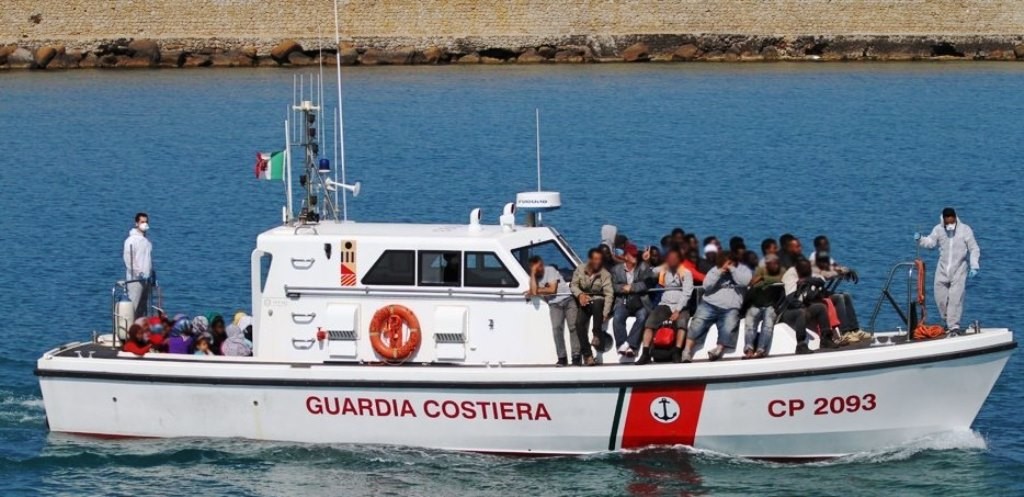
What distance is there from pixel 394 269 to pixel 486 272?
0.85 m

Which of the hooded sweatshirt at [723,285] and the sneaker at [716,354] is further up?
the hooded sweatshirt at [723,285]

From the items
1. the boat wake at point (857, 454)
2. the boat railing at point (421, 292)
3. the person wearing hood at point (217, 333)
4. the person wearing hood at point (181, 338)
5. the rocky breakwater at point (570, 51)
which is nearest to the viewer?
the boat wake at point (857, 454)

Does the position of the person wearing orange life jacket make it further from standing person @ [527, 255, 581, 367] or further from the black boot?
standing person @ [527, 255, 581, 367]

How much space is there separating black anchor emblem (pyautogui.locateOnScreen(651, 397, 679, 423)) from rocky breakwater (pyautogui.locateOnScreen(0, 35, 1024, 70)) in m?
51.0

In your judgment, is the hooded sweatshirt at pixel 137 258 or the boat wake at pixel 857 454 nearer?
the boat wake at pixel 857 454

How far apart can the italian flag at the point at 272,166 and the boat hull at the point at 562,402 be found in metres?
2.06

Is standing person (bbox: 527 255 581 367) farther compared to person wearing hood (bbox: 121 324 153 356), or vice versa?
person wearing hood (bbox: 121 324 153 356)

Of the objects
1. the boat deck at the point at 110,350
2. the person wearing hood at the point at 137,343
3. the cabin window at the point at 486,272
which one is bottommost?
the boat deck at the point at 110,350

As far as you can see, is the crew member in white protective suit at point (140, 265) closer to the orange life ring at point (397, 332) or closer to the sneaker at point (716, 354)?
the orange life ring at point (397, 332)

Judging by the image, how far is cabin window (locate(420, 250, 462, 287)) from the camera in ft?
59.2

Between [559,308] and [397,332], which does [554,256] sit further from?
[397,332]

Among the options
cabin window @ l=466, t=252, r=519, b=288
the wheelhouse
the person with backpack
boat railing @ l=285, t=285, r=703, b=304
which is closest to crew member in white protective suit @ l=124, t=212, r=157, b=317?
the wheelhouse

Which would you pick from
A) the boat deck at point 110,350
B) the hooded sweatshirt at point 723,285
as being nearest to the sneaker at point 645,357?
the boat deck at point 110,350

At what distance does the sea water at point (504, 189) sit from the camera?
58.7ft
